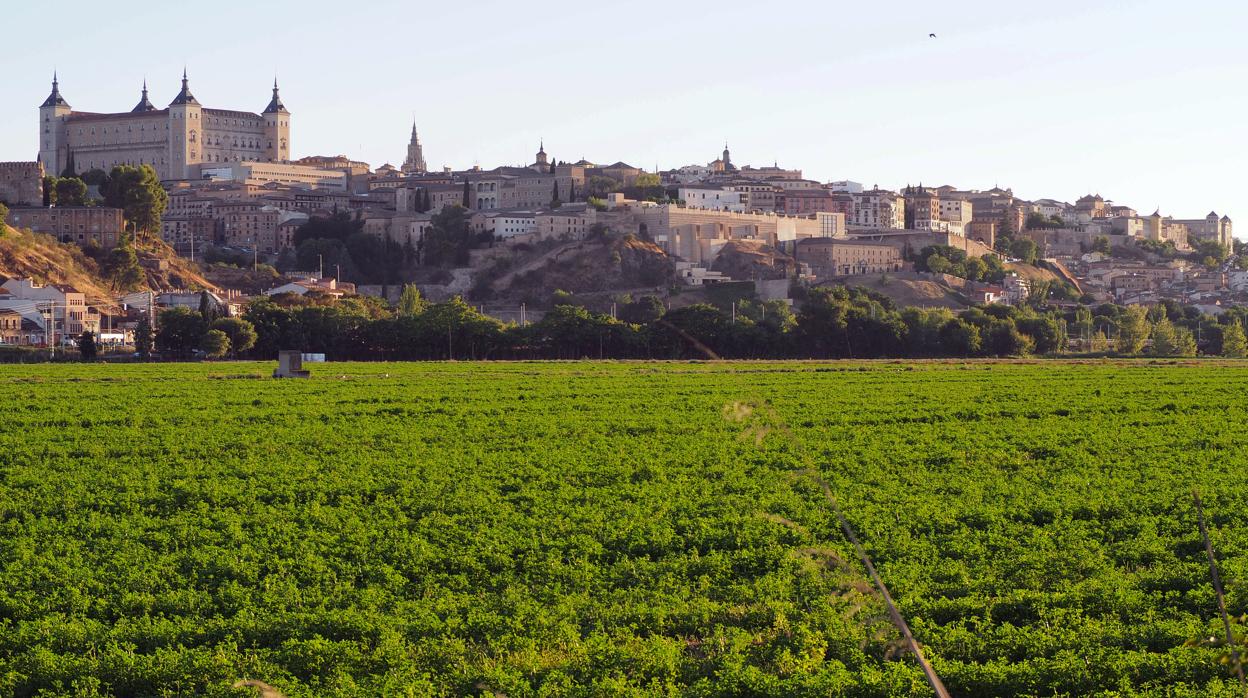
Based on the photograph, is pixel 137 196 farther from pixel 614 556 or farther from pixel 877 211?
pixel 614 556

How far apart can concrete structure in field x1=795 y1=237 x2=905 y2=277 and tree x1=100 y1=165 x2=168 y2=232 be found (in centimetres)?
5550

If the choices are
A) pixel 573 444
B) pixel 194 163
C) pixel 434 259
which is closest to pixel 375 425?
pixel 573 444

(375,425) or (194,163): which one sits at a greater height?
(194,163)

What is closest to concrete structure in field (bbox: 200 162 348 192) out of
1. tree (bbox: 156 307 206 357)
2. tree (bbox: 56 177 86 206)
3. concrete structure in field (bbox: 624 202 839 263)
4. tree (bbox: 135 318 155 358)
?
tree (bbox: 56 177 86 206)

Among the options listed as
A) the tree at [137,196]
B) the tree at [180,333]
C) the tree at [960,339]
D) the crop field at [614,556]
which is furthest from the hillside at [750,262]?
the crop field at [614,556]

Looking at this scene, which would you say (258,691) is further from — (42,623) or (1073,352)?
(1073,352)

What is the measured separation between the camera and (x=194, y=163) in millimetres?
174625

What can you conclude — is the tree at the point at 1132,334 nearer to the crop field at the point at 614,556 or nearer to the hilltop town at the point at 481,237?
the hilltop town at the point at 481,237

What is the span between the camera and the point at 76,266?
11225cm

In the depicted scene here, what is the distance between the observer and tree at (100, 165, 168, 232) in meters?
121

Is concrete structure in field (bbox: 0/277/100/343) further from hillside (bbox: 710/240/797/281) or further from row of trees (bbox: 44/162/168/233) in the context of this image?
hillside (bbox: 710/240/797/281)

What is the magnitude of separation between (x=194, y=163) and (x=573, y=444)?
15403cm

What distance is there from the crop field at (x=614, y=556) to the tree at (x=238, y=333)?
46821 mm

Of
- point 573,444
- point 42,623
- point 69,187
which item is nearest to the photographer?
point 42,623
